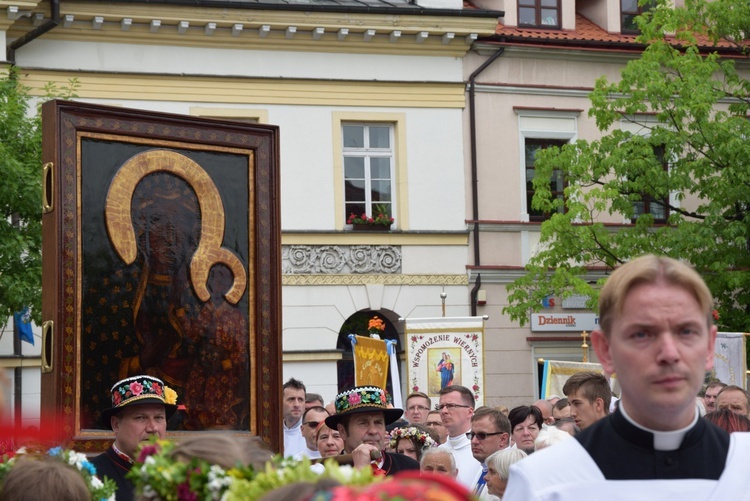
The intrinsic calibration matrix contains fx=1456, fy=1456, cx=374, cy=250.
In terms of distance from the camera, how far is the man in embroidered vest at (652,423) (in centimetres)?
360

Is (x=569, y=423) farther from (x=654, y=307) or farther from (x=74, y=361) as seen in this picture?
(x=654, y=307)

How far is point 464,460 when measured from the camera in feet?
36.7

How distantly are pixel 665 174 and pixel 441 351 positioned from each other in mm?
6038

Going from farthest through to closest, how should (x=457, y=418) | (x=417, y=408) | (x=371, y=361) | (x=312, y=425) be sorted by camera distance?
(x=371, y=361) → (x=417, y=408) → (x=312, y=425) → (x=457, y=418)

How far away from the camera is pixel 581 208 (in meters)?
22.8

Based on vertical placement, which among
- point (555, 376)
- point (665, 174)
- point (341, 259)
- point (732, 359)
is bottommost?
point (555, 376)

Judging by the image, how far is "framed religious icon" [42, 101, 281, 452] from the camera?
30.4 feet

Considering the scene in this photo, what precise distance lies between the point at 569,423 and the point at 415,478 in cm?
732

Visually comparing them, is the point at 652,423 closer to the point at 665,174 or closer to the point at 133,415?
the point at 133,415

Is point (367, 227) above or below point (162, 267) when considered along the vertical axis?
above

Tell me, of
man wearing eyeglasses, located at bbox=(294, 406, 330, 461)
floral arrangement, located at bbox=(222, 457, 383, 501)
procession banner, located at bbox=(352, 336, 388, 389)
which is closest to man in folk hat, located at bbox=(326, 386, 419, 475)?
man wearing eyeglasses, located at bbox=(294, 406, 330, 461)

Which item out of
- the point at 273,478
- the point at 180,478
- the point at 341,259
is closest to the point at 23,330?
the point at 341,259

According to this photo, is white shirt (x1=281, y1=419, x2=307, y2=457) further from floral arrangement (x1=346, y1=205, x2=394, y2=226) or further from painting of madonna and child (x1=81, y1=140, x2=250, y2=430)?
floral arrangement (x1=346, y1=205, x2=394, y2=226)

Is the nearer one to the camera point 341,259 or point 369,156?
point 341,259
